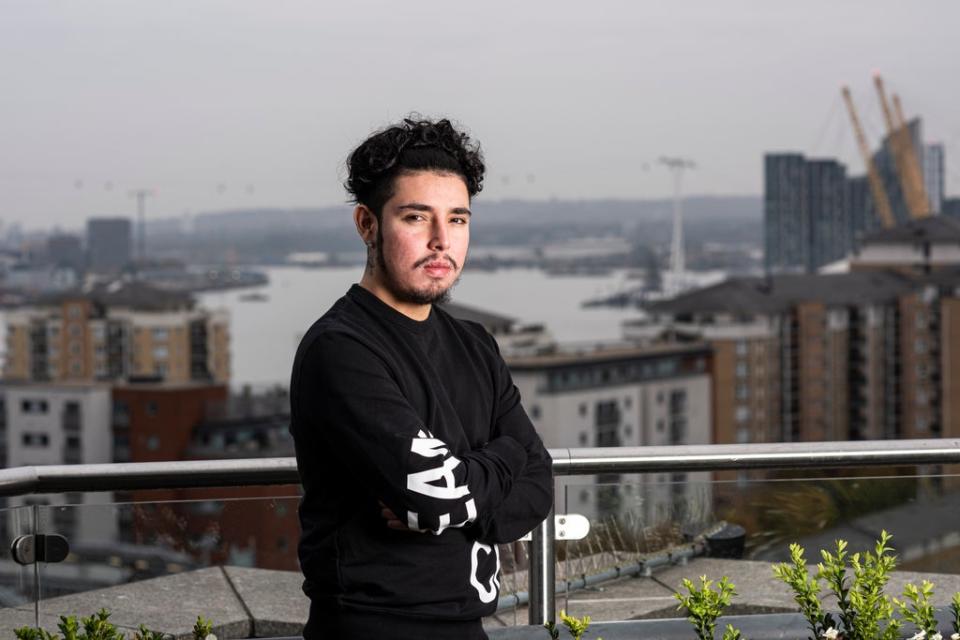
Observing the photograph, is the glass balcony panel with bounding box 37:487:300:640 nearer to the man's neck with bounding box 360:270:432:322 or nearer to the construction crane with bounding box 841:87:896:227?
the man's neck with bounding box 360:270:432:322

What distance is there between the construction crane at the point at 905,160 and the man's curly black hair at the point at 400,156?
64.1m

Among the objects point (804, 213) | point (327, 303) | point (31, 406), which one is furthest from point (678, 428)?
point (31, 406)

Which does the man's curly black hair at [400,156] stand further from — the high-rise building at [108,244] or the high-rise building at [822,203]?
the high-rise building at [822,203]

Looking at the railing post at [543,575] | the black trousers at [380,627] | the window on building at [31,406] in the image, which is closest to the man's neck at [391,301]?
the black trousers at [380,627]

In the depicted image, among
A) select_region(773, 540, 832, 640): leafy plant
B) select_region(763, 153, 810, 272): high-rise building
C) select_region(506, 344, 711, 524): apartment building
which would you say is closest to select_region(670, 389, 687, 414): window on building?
select_region(506, 344, 711, 524): apartment building

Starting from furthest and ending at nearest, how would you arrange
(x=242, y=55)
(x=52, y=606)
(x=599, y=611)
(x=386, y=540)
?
(x=242, y=55), (x=599, y=611), (x=52, y=606), (x=386, y=540)

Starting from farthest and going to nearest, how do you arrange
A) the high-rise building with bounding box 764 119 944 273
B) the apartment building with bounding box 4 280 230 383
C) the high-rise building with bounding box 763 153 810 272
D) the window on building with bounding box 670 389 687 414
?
the high-rise building with bounding box 764 119 944 273
the high-rise building with bounding box 763 153 810 272
the apartment building with bounding box 4 280 230 383
the window on building with bounding box 670 389 687 414

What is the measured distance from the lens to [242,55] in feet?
196

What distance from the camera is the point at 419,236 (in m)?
1.25

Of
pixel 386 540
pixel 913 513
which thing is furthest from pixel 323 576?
pixel 913 513

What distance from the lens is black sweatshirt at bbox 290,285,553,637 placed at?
118cm

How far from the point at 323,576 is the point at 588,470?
2.63ft

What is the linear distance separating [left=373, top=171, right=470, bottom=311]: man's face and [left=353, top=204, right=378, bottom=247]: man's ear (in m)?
0.01

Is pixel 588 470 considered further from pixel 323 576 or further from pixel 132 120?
pixel 132 120
